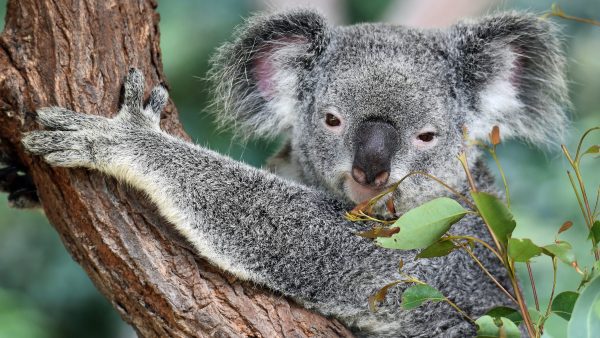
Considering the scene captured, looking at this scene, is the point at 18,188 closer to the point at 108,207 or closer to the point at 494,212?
the point at 108,207

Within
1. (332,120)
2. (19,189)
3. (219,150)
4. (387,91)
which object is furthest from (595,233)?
(219,150)

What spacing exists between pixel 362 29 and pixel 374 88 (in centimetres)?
49

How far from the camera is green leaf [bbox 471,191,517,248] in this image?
1785 mm

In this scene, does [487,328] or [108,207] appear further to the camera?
[108,207]

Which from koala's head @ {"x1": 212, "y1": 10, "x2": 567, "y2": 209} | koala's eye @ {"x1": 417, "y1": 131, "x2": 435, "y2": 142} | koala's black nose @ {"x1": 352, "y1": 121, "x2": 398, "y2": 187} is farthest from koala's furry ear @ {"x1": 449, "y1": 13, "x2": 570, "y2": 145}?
koala's black nose @ {"x1": 352, "y1": 121, "x2": 398, "y2": 187}

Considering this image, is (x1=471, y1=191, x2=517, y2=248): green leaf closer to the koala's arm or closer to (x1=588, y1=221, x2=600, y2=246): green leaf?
(x1=588, y1=221, x2=600, y2=246): green leaf

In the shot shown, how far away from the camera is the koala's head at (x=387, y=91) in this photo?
2.88m

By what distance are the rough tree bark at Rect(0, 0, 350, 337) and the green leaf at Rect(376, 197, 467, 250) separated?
85 cm

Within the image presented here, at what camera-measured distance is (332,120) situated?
300 centimetres

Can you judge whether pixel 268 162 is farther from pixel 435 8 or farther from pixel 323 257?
pixel 435 8

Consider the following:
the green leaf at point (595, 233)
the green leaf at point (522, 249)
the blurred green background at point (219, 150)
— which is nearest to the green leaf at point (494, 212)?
the green leaf at point (522, 249)

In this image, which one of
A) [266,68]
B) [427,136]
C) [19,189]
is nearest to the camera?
[427,136]

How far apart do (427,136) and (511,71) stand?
2.18 feet

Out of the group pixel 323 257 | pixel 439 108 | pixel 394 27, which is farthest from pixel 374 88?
pixel 323 257
